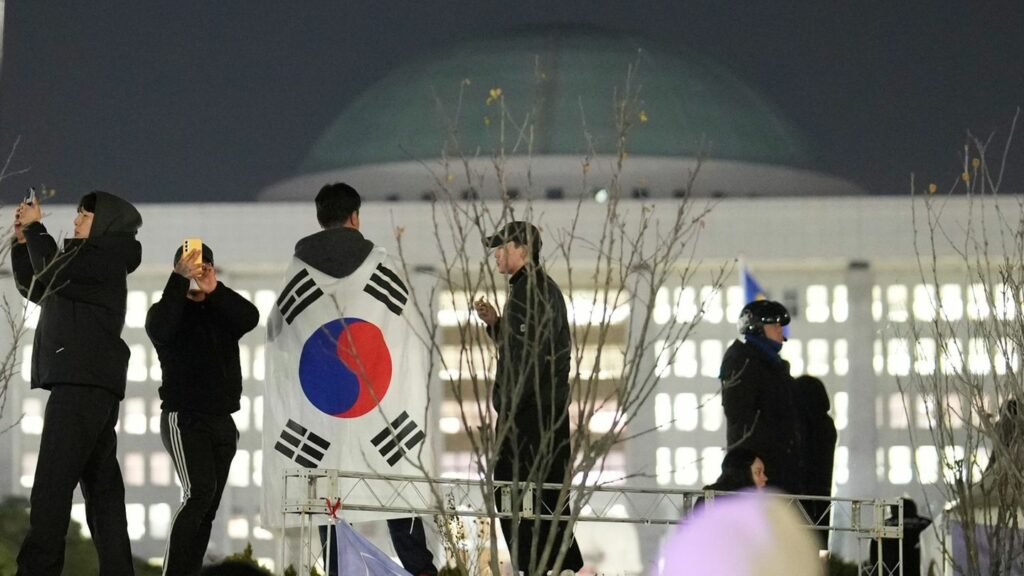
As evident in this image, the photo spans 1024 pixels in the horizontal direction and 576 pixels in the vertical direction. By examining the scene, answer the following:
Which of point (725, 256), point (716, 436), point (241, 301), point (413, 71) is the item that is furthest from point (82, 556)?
point (413, 71)

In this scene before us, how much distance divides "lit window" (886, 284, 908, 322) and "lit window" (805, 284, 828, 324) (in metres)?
1.21

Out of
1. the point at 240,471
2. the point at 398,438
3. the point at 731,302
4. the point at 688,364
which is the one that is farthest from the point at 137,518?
the point at 398,438

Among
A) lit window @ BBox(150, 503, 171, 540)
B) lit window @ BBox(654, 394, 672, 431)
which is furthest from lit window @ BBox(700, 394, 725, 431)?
lit window @ BBox(150, 503, 171, 540)

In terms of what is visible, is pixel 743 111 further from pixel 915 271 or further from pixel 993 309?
pixel 993 309

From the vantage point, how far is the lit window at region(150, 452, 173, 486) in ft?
110

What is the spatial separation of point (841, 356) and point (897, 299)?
1744 mm

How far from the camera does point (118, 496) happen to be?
7113 mm

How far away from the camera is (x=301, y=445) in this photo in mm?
8047

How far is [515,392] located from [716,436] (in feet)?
89.4

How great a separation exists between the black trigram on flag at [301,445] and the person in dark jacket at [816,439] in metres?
2.82

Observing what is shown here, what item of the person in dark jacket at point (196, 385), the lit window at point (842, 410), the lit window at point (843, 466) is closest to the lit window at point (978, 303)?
the lit window at point (842, 410)

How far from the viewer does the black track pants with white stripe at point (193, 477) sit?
7289 millimetres

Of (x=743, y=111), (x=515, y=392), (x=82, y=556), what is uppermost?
(x=743, y=111)

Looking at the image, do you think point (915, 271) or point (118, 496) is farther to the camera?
point (915, 271)
